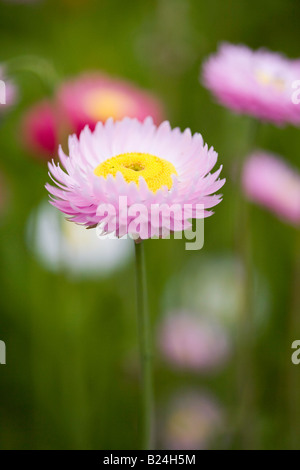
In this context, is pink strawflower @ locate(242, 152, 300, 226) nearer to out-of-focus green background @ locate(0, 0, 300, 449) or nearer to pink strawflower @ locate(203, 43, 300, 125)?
out-of-focus green background @ locate(0, 0, 300, 449)

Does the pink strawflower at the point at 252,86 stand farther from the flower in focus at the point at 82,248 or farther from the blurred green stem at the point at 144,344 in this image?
the flower in focus at the point at 82,248

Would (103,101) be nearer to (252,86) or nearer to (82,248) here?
(82,248)

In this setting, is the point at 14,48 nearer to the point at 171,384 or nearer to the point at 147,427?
the point at 171,384

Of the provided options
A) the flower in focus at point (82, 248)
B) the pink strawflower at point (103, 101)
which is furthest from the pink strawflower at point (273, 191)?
the flower in focus at point (82, 248)

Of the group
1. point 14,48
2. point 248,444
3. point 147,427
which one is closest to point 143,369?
point 147,427

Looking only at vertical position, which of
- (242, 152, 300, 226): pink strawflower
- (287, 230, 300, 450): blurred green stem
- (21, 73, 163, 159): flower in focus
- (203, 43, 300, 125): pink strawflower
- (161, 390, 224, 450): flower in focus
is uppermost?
(21, 73, 163, 159): flower in focus

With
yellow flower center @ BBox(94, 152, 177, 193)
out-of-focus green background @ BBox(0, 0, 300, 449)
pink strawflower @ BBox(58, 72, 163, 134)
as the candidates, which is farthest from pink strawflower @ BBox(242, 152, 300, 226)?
yellow flower center @ BBox(94, 152, 177, 193)
